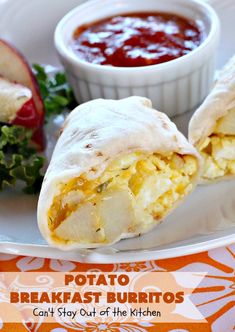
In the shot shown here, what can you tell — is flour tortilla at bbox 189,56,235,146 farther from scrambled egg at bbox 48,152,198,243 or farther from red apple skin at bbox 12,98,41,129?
red apple skin at bbox 12,98,41,129

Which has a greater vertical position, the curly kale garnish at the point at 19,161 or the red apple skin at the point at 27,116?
the red apple skin at the point at 27,116

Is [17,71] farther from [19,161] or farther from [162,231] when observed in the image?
[162,231]

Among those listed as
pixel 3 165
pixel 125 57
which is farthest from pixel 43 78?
pixel 3 165

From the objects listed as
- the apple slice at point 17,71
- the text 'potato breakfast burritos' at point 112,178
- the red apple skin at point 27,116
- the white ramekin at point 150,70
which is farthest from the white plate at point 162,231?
the apple slice at point 17,71

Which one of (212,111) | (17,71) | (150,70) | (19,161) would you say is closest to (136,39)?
(150,70)

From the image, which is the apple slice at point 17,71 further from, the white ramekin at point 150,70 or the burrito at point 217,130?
the burrito at point 217,130

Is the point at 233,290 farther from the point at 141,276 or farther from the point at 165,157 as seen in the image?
the point at 165,157

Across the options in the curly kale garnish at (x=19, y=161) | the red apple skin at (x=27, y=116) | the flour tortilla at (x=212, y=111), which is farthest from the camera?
the red apple skin at (x=27, y=116)
